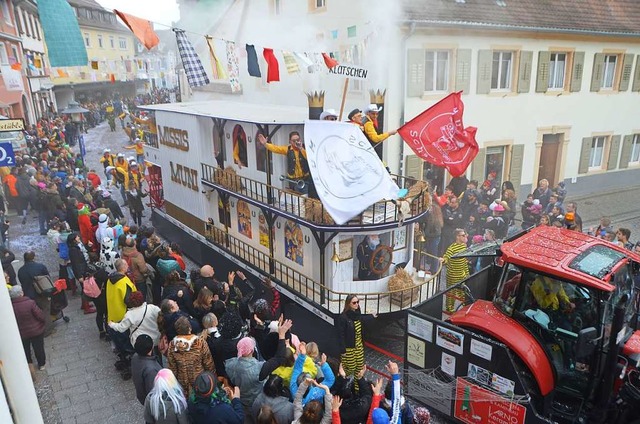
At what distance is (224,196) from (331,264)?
13.1ft

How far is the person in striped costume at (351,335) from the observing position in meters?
6.98

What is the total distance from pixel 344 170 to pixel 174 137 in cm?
737

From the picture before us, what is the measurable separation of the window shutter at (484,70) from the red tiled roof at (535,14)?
0.86m

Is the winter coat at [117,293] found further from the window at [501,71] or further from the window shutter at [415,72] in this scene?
the window at [501,71]

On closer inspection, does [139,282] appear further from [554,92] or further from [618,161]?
[618,161]

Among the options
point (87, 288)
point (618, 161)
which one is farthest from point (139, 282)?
point (618, 161)

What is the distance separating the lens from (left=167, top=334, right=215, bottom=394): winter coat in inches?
209

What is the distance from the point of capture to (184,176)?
13.1 metres

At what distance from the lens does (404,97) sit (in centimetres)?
1414

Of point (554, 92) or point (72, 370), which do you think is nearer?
point (72, 370)

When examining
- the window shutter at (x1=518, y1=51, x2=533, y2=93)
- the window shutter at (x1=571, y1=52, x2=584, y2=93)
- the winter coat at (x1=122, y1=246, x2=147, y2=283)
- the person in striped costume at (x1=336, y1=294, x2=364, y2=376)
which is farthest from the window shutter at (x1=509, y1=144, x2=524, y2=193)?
the winter coat at (x1=122, y1=246, x2=147, y2=283)

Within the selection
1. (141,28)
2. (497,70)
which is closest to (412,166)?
(497,70)

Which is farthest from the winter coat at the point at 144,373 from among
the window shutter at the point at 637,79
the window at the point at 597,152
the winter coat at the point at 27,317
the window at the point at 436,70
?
the window shutter at the point at 637,79

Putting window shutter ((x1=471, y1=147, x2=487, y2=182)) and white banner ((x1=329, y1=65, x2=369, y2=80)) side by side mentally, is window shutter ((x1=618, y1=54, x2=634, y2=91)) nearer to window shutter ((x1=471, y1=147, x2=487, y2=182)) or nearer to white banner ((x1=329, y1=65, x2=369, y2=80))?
window shutter ((x1=471, y1=147, x2=487, y2=182))
